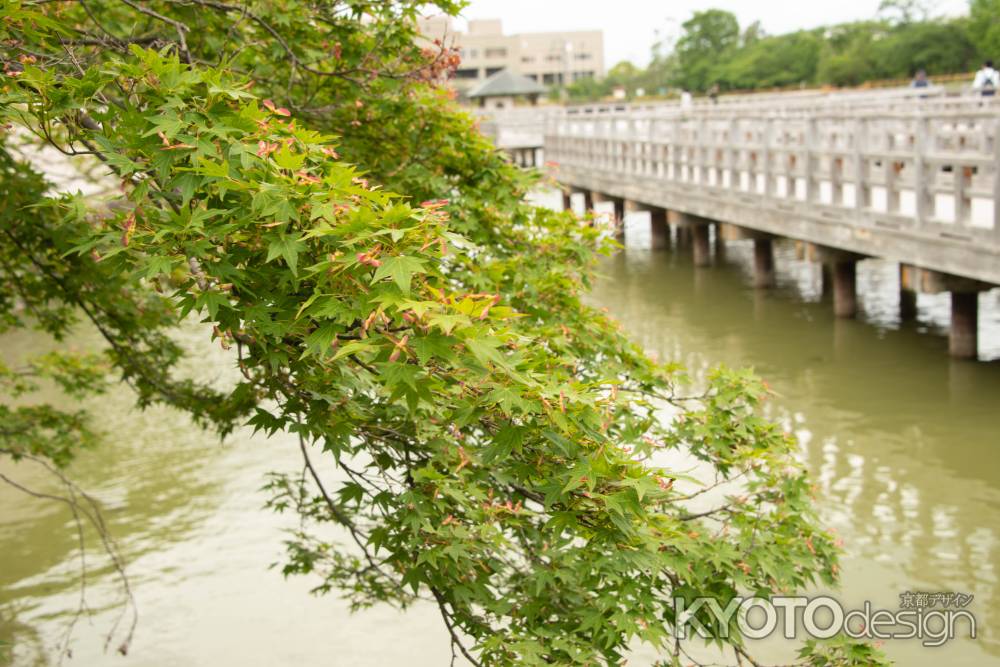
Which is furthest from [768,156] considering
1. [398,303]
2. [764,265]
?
[398,303]

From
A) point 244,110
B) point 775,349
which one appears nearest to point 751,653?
point 244,110

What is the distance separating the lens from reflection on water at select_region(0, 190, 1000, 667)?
7621 millimetres

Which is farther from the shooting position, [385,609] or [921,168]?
[921,168]

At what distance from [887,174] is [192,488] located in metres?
7.95

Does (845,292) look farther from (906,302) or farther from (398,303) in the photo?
(398,303)

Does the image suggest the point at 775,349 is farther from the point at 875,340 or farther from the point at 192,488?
the point at 192,488

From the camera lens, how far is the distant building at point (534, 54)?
452 feet

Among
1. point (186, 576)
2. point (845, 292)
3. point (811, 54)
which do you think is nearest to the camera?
point (186, 576)

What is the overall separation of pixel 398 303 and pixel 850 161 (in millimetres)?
12411

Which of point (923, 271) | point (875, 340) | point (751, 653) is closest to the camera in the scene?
point (751, 653)

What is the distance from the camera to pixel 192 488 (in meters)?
10.7

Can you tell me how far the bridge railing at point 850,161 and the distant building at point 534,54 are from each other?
113 metres

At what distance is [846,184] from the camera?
582 inches

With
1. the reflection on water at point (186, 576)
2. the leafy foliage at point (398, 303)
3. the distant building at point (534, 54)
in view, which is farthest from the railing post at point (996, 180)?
the distant building at point (534, 54)
